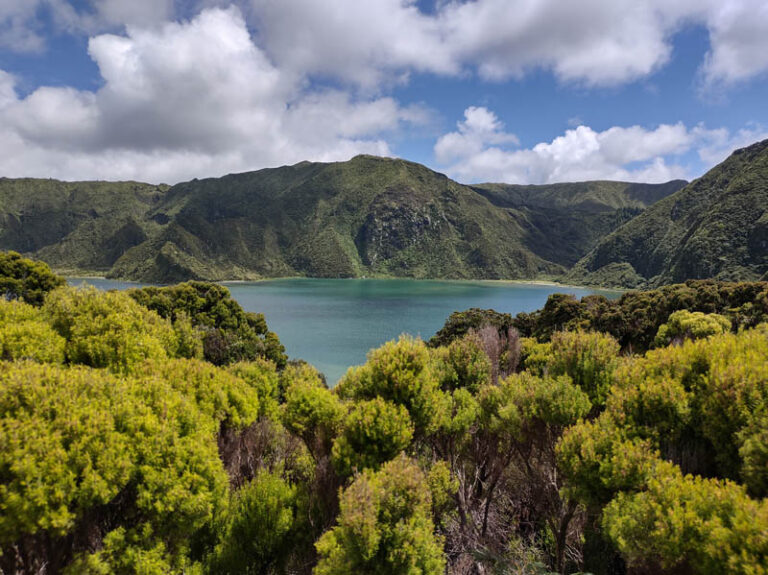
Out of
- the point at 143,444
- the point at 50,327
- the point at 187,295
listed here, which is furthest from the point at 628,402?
the point at 187,295

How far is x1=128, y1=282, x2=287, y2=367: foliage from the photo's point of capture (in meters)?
30.7

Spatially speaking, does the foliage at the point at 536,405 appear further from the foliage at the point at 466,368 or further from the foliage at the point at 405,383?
the foliage at the point at 466,368

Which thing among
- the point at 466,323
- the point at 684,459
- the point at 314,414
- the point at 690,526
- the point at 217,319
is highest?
the point at 690,526

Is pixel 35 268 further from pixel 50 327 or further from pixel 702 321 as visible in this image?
pixel 702 321

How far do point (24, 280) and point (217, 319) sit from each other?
1406 centimetres

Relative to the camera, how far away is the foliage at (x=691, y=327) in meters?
23.3

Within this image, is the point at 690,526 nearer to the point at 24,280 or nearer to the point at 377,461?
the point at 377,461

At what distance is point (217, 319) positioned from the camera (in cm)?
3619

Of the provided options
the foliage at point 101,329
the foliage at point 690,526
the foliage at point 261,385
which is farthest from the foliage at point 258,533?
the foliage at point 690,526

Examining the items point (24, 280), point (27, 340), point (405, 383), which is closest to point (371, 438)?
point (405, 383)

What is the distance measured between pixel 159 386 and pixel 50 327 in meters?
5.97

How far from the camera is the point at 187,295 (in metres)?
36.0

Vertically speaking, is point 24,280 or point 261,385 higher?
point 24,280

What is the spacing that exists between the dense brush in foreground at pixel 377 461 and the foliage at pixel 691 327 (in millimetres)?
16012
